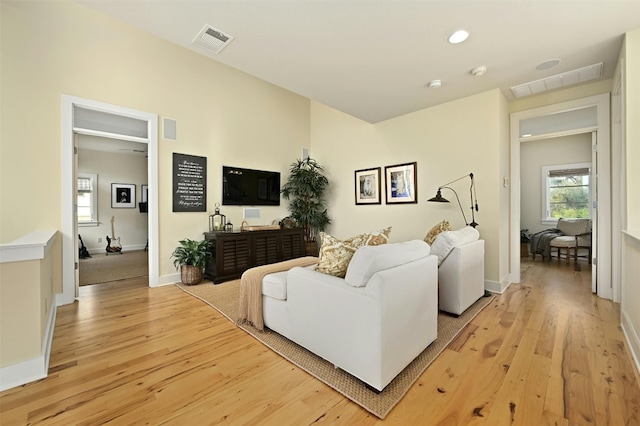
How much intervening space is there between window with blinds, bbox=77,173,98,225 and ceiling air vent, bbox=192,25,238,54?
6557 mm

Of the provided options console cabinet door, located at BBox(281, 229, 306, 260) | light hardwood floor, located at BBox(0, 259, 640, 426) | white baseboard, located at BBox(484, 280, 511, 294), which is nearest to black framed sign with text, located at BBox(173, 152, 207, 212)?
console cabinet door, located at BBox(281, 229, 306, 260)

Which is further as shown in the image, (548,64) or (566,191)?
(566,191)

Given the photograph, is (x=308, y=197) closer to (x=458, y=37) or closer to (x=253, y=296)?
(x=253, y=296)

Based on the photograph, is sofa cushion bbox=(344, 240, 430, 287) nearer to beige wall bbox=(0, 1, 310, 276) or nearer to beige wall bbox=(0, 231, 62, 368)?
beige wall bbox=(0, 231, 62, 368)

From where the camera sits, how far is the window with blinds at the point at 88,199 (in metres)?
6.70

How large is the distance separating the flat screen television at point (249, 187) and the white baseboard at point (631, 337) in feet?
15.9

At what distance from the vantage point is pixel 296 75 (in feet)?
9.65

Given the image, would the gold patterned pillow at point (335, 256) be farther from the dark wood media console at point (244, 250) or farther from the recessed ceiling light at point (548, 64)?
the recessed ceiling light at point (548, 64)

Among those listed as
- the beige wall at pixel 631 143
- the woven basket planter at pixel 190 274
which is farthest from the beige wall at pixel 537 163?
the woven basket planter at pixel 190 274

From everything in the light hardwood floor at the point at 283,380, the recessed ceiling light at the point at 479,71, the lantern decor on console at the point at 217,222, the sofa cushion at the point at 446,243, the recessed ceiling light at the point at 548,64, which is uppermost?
the recessed ceiling light at the point at 548,64

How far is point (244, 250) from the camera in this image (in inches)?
169

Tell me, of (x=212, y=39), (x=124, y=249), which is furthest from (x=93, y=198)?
(x=212, y=39)

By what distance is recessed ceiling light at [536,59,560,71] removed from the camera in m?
2.77

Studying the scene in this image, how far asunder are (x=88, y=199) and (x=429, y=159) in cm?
815
